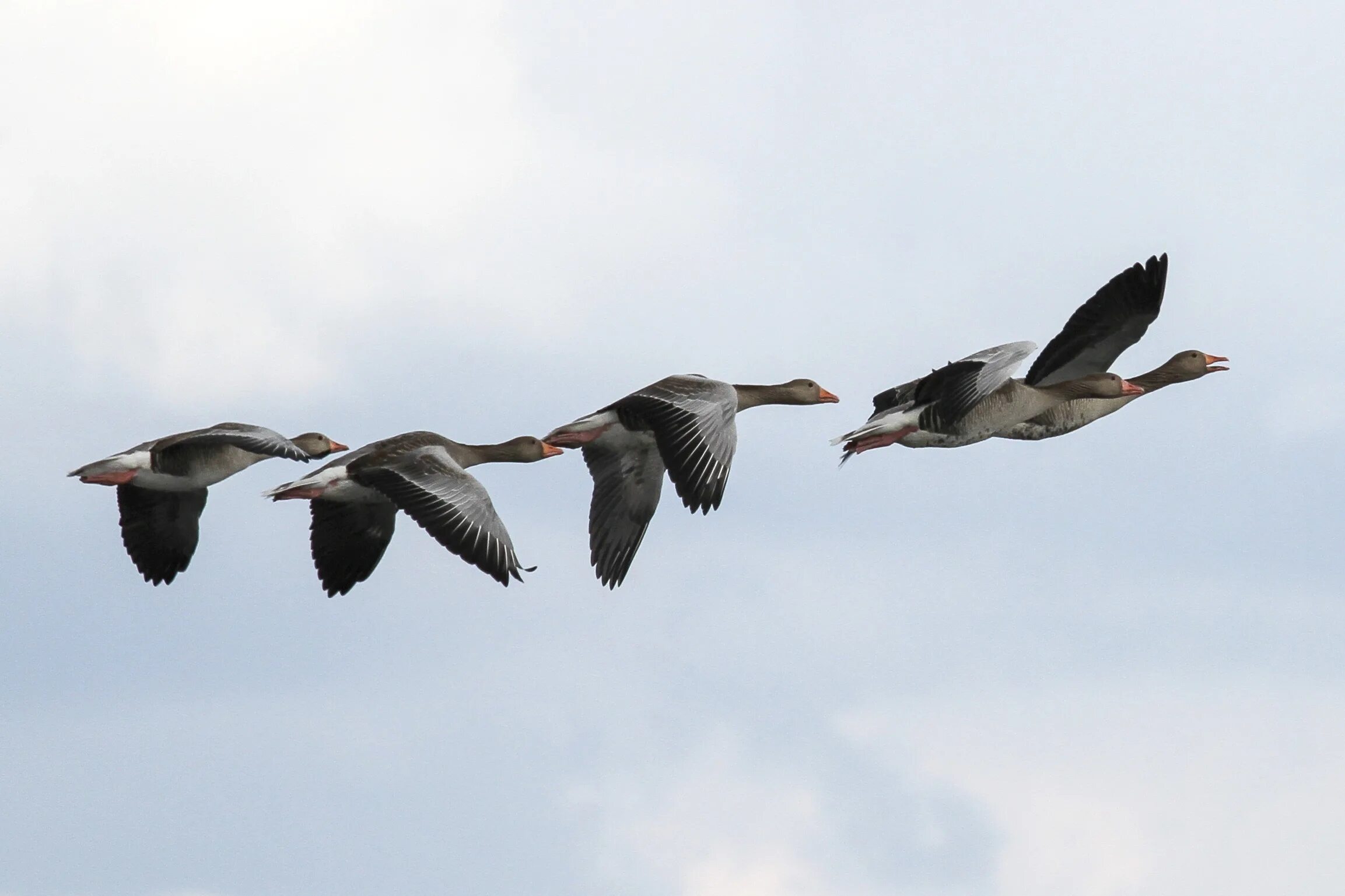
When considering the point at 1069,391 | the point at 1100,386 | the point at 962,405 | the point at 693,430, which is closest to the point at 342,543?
the point at 693,430

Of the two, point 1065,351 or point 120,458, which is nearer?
point 120,458

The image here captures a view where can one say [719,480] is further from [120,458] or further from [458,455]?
[120,458]

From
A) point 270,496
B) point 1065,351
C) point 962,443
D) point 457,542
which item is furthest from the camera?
point 1065,351

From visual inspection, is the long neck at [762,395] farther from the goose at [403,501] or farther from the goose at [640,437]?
the goose at [403,501]

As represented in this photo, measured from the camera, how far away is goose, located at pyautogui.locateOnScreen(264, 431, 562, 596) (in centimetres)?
2092

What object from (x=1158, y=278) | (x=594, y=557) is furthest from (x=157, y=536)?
(x=1158, y=278)

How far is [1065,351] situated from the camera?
25422mm

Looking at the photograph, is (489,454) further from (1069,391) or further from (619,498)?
(1069,391)

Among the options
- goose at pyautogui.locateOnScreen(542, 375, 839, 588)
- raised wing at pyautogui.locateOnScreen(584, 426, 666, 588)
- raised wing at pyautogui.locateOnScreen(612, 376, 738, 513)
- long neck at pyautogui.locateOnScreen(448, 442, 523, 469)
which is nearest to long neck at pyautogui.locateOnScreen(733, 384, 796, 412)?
goose at pyautogui.locateOnScreen(542, 375, 839, 588)

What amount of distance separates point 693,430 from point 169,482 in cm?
614

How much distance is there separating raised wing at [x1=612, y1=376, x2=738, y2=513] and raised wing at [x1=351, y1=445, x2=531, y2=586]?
177 cm

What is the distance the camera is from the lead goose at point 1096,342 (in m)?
24.5

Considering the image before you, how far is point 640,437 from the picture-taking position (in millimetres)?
24766

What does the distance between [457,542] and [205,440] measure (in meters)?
4.16
